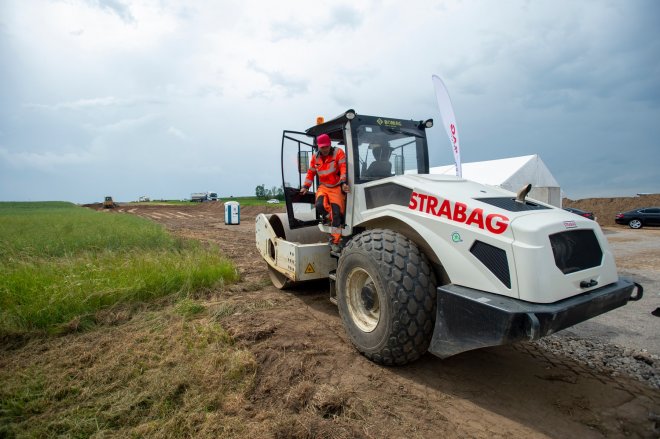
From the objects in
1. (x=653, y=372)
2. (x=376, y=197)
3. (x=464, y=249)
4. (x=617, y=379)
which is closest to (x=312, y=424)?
(x=464, y=249)

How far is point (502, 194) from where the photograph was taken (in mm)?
3586

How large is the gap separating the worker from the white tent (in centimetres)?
1543

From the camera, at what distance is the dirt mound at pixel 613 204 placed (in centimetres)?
2770

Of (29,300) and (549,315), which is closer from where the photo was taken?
(549,315)

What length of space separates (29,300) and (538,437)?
5.43 meters

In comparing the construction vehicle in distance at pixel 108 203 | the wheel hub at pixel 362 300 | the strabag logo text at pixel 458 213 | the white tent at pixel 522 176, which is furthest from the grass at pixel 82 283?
the construction vehicle in distance at pixel 108 203

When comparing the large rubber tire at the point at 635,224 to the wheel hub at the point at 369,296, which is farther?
the large rubber tire at the point at 635,224

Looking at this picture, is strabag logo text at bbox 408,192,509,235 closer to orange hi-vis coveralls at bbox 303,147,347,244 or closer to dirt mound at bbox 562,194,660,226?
orange hi-vis coveralls at bbox 303,147,347,244

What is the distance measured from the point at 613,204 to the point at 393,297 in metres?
34.0

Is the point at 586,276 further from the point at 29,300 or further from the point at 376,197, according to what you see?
the point at 29,300

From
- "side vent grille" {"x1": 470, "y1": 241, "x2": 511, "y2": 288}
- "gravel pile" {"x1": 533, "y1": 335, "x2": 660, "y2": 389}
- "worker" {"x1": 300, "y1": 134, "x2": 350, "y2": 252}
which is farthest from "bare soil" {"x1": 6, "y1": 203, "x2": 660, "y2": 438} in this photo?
"worker" {"x1": 300, "y1": 134, "x2": 350, "y2": 252}

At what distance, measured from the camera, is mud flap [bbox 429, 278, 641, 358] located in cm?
251

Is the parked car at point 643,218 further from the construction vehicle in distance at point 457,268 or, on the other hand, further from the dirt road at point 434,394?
the construction vehicle in distance at point 457,268

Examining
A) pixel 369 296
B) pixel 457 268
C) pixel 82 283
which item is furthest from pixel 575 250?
pixel 82 283
